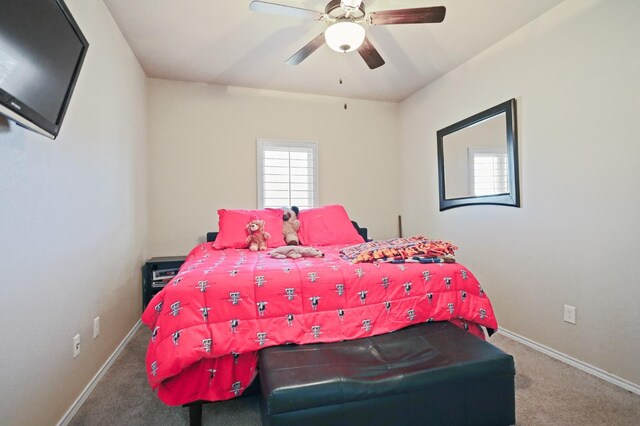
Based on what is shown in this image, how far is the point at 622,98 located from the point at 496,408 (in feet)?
6.68

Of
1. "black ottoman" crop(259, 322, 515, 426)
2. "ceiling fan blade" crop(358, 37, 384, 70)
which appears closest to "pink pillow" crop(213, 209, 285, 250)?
"black ottoman" crop(259, 322, 515, 426)

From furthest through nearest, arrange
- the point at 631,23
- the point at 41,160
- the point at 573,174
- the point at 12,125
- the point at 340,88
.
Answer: the point at 340,88, the point at 573,174, the point at 631,23, the point at 41,160, the point at 12,125

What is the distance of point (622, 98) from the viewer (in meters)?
1.89

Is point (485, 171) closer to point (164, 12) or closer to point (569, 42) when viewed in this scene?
point (569, 42)

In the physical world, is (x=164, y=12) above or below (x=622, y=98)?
above

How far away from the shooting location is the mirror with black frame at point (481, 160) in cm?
259

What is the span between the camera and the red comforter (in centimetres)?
142

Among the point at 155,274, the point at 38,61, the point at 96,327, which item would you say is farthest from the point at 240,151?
the point at 38,61

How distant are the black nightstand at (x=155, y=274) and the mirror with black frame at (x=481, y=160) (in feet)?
10.00

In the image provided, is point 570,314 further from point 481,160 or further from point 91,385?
point 91,385

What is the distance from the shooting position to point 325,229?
313 centimetres

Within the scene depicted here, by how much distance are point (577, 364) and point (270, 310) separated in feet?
7.20

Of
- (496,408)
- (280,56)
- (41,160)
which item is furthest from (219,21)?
(496,408)

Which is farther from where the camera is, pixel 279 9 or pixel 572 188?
pixel 572 188
